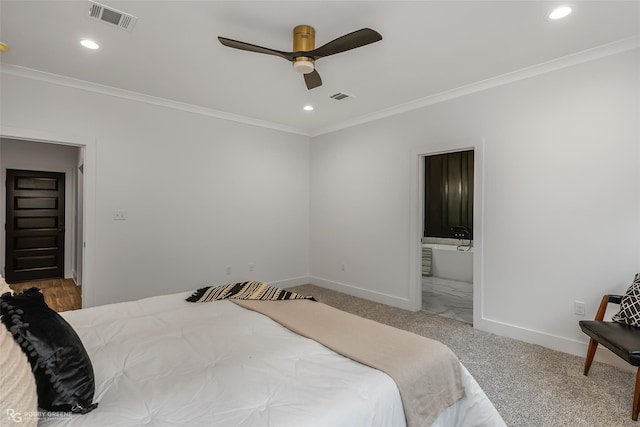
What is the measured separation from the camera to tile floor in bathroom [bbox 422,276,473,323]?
402 centimetres

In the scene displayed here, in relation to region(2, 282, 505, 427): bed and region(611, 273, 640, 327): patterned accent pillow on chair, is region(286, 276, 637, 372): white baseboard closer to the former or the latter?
region(611, 273, 640, 327): patterned accent pillow on chair

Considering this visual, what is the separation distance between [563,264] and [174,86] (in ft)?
13.9

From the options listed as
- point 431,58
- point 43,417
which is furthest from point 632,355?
point 43,417

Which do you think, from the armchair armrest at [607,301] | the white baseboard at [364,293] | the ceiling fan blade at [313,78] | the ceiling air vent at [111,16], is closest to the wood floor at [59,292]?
the white baseboard at [364,293]

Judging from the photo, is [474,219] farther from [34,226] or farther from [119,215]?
[34,226]

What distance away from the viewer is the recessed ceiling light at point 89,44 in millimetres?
2605

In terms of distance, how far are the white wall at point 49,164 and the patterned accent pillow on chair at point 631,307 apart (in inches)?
297

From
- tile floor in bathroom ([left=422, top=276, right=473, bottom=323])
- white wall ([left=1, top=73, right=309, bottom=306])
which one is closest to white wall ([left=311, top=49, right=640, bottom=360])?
tile floor in bathroom ([left=422, top=276, right=473, bottom=323])

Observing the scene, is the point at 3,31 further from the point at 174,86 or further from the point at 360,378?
the point at 360,378

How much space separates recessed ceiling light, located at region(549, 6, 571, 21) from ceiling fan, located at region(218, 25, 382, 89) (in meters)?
1.23

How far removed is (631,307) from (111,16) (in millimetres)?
4176

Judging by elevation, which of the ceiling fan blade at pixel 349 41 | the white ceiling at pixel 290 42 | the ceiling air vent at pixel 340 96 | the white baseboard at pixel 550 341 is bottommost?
the white baseboard at pixel 550 341

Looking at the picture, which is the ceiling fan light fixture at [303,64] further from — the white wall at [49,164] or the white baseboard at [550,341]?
the white wall at [49,164]

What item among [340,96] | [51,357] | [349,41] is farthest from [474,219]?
[51,357]
